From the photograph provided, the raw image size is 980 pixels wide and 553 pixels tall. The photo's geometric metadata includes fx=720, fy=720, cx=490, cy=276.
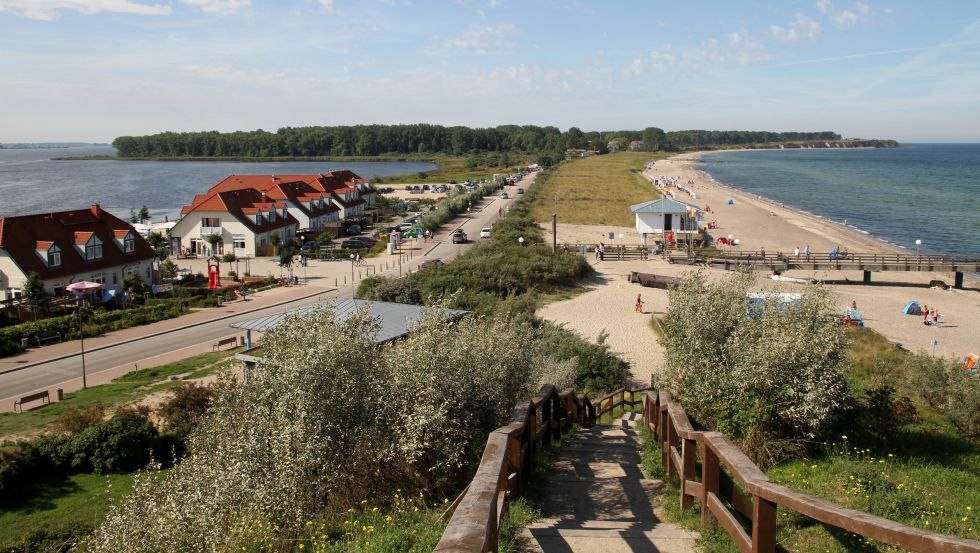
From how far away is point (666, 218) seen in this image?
5156cm

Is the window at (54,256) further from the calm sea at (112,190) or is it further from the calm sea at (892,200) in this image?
the calm sea at (892,200)

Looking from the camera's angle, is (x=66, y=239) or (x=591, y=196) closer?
(x=66, y=239)

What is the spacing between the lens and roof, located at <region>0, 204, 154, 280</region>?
3372cm

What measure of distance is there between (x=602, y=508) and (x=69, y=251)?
36.5 meters

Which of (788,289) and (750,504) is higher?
(750,504)

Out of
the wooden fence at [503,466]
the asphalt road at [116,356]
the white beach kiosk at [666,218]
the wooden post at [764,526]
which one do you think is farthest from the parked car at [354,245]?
the wooden post at [764,526]

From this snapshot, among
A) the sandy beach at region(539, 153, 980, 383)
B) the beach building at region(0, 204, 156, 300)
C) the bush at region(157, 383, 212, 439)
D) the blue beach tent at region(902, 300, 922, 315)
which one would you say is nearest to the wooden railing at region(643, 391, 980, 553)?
the sandy beach at region(539, 153, 980, 383)

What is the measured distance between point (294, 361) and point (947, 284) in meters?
42.5

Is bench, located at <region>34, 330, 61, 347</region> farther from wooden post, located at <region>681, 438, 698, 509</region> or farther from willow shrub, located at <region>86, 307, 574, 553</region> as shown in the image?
wooden post, located at <region>681, 438, 698, 509</region>

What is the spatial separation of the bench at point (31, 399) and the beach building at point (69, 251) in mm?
13787

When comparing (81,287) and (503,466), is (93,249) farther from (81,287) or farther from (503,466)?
(503,466)

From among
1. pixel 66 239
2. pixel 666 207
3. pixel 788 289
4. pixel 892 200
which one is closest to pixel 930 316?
pixel 788 289

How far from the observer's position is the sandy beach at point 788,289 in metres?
28.0

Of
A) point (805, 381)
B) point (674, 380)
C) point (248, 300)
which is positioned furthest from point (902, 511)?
point (248, 300)
